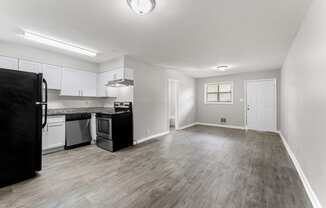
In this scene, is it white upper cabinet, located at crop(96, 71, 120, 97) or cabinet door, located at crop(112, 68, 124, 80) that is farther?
white upper cabinet, located at crop(96, 71, 120, 97)

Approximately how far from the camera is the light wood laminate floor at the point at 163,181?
1842 millimetres

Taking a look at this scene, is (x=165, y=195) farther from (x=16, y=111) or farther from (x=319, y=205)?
(x=16, y=111)

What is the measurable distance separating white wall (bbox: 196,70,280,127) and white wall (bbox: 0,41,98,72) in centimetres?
540

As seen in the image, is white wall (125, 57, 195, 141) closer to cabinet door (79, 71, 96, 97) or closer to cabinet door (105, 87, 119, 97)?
cabinet door (105, 87, 119, 97)

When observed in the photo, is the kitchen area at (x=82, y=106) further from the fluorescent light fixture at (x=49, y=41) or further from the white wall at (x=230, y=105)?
the white wall at (x=230, y=105)

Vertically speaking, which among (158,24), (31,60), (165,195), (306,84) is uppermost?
(158,24)

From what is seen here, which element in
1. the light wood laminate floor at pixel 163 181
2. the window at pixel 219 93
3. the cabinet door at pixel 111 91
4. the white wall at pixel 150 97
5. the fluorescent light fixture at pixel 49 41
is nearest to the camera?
the light wood laminate floor at pixel 163 181

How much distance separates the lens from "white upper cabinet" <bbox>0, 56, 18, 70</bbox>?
10.1ft

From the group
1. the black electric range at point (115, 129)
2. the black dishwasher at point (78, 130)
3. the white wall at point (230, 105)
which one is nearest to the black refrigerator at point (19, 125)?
the black dishwasher at point (78, 130)

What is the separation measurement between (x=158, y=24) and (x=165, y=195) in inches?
102

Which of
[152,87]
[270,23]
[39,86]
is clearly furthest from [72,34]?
[270,23]

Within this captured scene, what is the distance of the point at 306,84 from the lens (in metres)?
2.14

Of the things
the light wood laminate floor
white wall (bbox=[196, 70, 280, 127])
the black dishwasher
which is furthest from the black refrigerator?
white wall (bbox=[196, 70, 280, 127])

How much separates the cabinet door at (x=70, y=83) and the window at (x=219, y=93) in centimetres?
574
